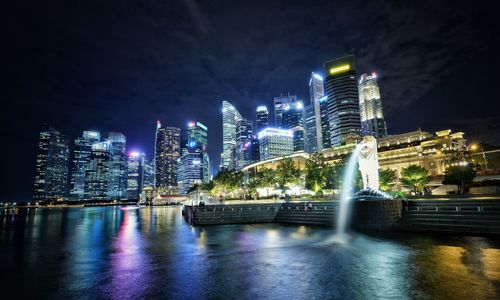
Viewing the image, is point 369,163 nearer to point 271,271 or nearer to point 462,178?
point 271,271

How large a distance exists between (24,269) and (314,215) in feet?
107

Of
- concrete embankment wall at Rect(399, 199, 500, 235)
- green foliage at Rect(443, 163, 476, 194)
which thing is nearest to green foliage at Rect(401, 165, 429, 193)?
green foliage at Rect(443, 163, 476, 194)

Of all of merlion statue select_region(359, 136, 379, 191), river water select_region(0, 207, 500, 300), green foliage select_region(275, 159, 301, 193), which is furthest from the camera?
green foliage select_region(275, 159, 301, 193)

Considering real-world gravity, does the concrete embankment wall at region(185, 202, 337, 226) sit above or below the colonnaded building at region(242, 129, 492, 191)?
below

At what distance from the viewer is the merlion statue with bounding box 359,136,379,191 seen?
1379 inches

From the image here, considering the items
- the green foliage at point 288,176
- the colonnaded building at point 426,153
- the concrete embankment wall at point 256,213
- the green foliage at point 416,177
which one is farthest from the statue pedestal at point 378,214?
the colonnaded building at point 426,153

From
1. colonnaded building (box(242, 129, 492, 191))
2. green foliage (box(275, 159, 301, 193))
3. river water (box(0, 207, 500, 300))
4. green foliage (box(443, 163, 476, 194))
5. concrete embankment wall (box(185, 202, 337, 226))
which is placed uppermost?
colonnaded building (box(242, 129, 492, 191))

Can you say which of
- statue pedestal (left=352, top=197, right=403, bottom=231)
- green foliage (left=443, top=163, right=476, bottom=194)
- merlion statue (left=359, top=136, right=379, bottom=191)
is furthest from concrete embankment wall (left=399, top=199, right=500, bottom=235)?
green foliage (left=443, top=163, right=476, bottom=194)

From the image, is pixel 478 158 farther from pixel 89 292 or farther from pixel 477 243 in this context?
pixel 89 292

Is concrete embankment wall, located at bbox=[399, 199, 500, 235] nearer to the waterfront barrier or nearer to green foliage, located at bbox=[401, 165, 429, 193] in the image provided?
the waterfront barrier

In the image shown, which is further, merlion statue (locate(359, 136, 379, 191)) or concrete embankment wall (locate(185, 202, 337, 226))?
concrete embankment wall (locate(185, 202, 337, 226))

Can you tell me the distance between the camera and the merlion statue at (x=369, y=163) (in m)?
35.0

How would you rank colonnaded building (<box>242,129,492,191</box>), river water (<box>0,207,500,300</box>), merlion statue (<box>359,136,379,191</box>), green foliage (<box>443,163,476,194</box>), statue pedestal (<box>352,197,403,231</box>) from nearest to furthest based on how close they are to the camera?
1. river water (<box>0,207,500,300</box>)
2. statue pedestal (<box>352,197,403,231</box>)
3. merlion statue (<box>359,136,379,191</box>)
4. green foliage (<box>443,163,476,194</box>)
5. colonnaded building (<box>242,129,492,191</box>)

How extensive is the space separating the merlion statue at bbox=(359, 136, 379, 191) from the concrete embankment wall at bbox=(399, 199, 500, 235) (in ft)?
17.9
